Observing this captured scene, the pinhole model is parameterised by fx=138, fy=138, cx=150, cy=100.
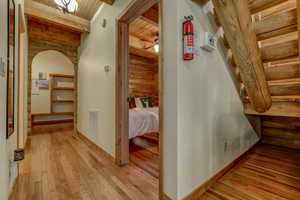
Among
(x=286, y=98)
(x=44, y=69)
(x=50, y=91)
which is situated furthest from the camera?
(x=50, y=91)

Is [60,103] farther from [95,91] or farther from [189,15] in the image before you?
[189,15]

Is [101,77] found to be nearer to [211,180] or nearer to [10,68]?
[10,68]

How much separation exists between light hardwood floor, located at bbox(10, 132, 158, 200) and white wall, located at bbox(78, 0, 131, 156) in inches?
13.0

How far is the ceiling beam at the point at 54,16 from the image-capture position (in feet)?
8.45

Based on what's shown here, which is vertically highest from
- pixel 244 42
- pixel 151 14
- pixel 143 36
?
pixel 143 36

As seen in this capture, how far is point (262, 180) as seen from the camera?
5.27 ft

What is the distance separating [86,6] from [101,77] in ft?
4.77

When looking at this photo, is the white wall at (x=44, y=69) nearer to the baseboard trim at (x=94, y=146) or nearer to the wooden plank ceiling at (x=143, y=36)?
the baseboard trim at (x=94, y=146)

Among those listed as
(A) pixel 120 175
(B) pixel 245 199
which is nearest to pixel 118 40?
(A) pixel 120 175

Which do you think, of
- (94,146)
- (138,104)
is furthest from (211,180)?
(138,104)

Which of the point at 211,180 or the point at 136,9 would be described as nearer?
the point at 211,180

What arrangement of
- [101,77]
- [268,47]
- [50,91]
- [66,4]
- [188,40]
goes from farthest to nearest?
[50,91] < [101,77] < [66,4] < [268,47] < [188,40]

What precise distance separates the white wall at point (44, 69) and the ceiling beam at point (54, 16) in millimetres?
2148

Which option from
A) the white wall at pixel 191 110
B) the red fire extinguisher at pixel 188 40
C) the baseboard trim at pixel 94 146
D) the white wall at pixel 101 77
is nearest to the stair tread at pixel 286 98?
the white wall at pixel 191 110
